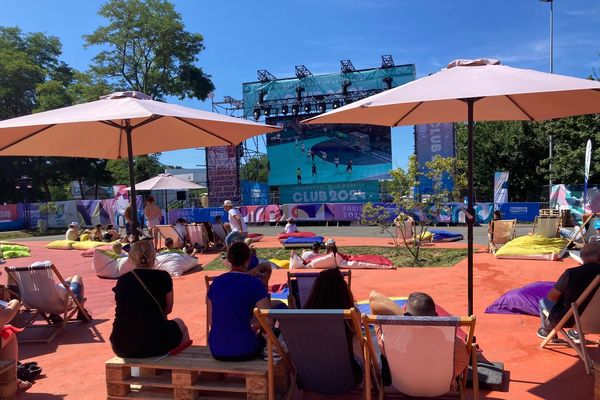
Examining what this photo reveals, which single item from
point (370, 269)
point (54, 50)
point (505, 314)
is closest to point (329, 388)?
point (505, 314)

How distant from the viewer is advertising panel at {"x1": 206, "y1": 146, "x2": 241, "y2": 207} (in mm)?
32156

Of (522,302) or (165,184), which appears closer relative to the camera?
(522,302)

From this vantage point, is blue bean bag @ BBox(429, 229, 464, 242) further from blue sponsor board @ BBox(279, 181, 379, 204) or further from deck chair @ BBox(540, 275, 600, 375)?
blue sponsor board @ BBox(279, 181, 379, 204)

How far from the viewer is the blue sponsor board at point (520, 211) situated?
22250 mm

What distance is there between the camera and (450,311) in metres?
5.89

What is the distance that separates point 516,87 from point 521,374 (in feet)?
7.86

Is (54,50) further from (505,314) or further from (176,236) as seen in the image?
(505,314)

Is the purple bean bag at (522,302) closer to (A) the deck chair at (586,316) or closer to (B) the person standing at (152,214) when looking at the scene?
(A) the deck chair at (586,316)

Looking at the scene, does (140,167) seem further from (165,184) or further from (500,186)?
(500,186)

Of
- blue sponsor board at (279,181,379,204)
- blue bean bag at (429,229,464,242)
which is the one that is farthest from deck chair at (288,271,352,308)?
blue sponsor board at (279,181,379,204)

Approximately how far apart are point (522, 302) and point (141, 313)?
181 inches

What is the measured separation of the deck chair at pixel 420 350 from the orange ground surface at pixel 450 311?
0.83 m

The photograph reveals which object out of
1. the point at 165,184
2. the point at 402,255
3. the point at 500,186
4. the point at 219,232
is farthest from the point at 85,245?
the point at 500,186

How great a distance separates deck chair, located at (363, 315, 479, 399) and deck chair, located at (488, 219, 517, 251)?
910cm
